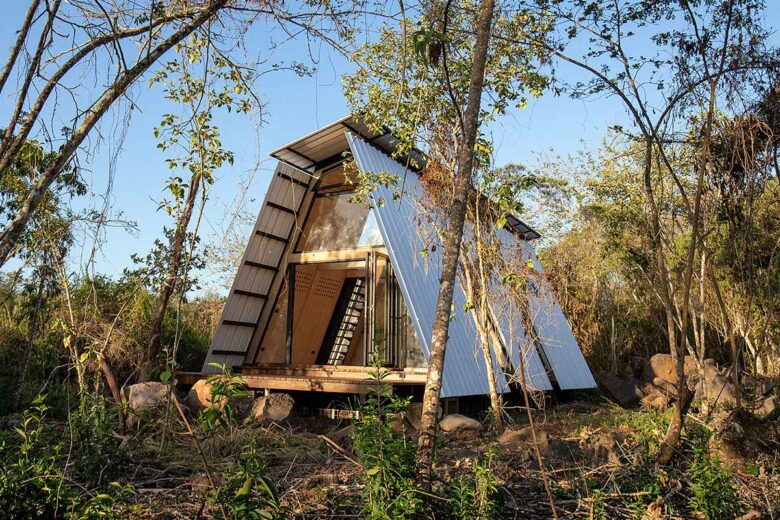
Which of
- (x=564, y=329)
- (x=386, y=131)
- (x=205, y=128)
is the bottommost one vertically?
(x=564, y=329)

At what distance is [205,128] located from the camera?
18.1ft

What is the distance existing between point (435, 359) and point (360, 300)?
8.72 m

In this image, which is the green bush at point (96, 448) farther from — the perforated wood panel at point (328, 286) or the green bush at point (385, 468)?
the perforated wood panel at point (328, 286)

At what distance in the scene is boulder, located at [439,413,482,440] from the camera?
24.7 feet

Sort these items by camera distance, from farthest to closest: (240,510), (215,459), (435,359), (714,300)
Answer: (714,300) → (215,459) → (435,359) → (240,510)

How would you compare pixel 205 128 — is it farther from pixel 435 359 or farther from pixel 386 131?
pixel 386 131

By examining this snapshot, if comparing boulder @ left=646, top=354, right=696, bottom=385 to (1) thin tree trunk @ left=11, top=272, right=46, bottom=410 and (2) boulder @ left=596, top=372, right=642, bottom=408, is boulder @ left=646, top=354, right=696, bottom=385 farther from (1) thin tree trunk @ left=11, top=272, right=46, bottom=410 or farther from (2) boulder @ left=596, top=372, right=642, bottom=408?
(1) thin tree trunk @ left=11, top=272, right=46, bottom=410

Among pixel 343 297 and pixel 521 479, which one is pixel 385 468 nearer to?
pixel 521 479

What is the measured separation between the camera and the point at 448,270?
4207mm

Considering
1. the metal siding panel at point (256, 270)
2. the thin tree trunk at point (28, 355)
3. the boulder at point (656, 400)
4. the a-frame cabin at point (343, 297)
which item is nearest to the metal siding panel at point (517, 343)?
the a-frame cabin at point (343, 297)

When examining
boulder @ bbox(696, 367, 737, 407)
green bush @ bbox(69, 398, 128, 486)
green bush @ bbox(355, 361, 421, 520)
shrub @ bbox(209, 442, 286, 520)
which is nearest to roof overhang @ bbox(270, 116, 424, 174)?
boulder @ bbox(696, 367, 737, 407)

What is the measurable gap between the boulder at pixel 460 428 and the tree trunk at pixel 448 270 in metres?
3.59

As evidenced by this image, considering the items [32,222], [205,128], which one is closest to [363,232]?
[32,222]

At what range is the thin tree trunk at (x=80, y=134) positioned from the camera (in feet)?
12.9
